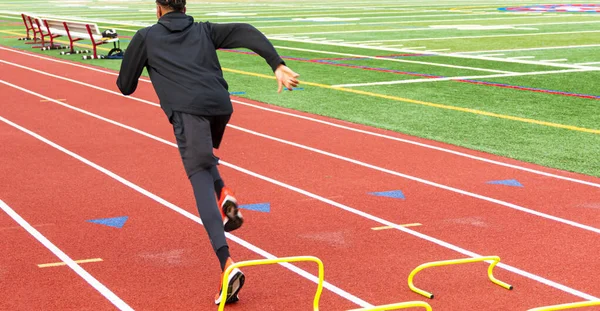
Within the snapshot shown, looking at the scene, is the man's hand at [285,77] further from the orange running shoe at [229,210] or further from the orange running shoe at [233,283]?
the orange running shoe at [233,283]

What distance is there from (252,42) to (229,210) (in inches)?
41.3

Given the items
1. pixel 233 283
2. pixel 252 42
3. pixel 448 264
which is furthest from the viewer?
pixel 448 264

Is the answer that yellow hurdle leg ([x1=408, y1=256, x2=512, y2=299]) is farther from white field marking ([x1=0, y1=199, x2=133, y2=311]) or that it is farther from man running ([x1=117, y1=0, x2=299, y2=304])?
white field marking ([x1=0, y1=199, x2=133, y2=311])

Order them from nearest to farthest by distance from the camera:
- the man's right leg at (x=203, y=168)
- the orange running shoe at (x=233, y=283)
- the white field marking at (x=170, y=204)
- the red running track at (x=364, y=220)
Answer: the orange running shoe at (x=233, y=283) → the man's right leg at (x=203, y=168) → the white field marking at (x=170, y=204) → the red running track at (x=364, y=220)

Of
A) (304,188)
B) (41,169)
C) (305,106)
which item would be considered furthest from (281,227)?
(305,106)

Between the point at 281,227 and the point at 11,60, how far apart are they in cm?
1645

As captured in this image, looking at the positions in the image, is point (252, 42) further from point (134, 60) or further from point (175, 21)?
point (134, 60)

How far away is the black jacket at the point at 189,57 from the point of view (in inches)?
225

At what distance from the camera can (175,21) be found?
19.1 ft

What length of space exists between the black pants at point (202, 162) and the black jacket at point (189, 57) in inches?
3.0

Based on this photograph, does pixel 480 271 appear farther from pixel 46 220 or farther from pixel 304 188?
pixel 46 220

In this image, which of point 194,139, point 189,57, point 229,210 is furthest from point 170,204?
point 189,57

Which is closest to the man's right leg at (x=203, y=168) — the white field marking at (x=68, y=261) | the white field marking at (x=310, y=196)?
the white field marking at (x=68, y=261)

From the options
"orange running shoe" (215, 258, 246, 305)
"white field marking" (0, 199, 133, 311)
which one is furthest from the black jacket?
"white field marking" (0, 199, 133, 311)
